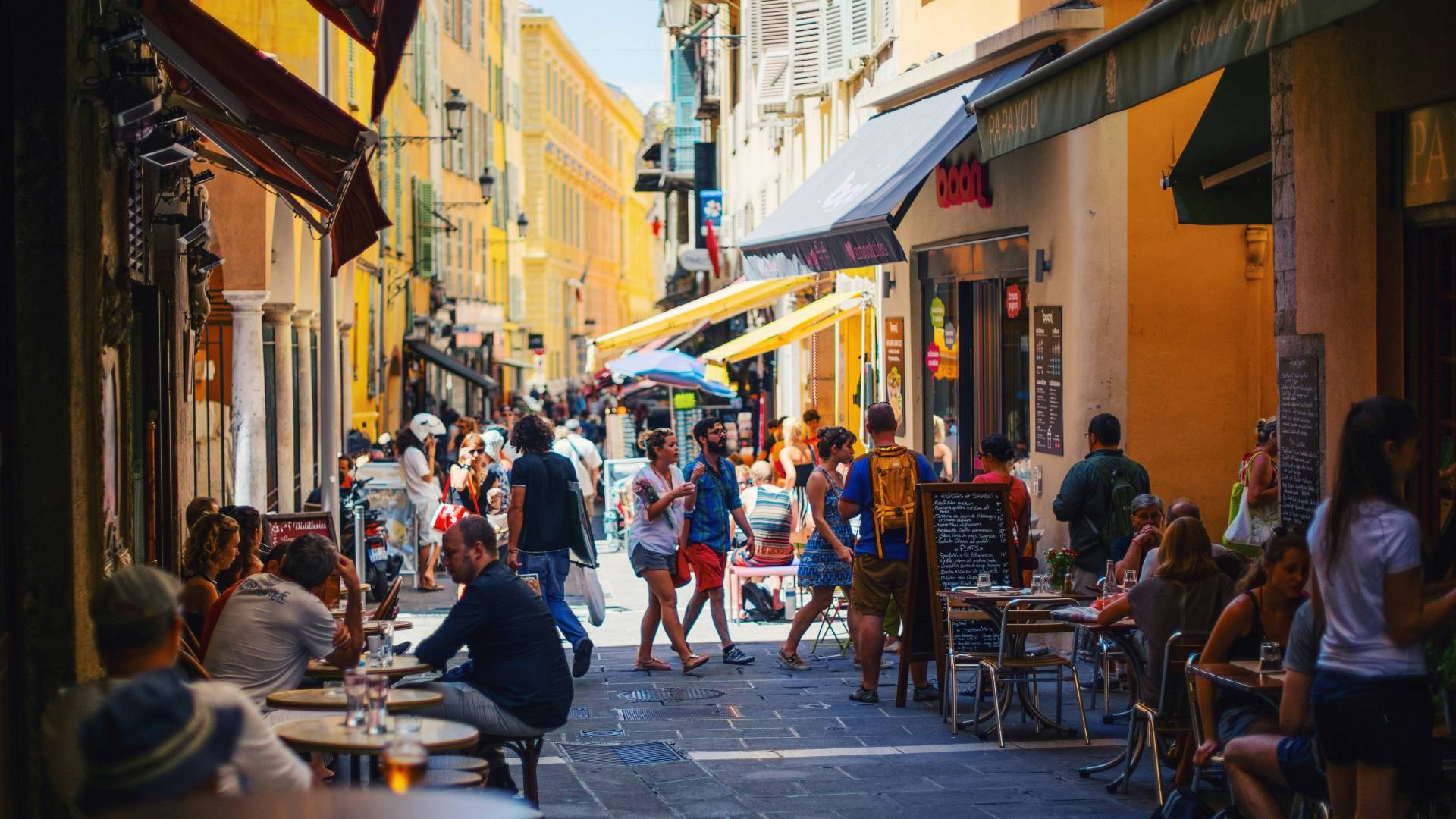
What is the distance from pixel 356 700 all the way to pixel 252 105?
3854 mm

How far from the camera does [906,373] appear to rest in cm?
1717

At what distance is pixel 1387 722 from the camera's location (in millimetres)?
5301

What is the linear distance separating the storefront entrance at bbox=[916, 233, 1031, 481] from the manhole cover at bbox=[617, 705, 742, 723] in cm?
429

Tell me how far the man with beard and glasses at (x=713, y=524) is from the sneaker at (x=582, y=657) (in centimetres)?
71

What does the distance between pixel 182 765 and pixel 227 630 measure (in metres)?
2.99

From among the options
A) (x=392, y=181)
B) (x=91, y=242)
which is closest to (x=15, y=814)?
(x=91, y=242)

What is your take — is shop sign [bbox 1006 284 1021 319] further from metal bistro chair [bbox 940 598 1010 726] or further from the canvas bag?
metal bistro chair [bbox 940 598 1010 726]

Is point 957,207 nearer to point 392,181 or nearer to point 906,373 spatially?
point 906,373

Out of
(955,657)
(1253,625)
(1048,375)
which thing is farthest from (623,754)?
(1048,375)

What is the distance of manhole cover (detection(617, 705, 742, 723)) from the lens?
1032 cm

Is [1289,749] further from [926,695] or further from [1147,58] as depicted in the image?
[926,695]

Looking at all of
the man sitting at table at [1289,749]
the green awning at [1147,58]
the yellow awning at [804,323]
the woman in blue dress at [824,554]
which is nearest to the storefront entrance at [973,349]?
the woman in blue dress at [824,554]

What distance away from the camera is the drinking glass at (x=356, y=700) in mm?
5574

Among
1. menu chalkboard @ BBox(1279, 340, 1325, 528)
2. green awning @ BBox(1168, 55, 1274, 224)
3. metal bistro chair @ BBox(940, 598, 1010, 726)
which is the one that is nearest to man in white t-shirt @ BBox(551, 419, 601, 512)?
Answer: metal bistro chair @ BBox(940, 598, 1010, 726)
